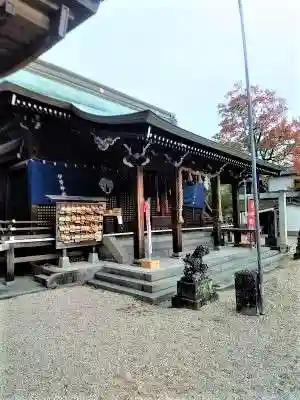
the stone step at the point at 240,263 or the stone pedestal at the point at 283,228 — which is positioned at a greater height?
the stone pedestal at the point at 283,228

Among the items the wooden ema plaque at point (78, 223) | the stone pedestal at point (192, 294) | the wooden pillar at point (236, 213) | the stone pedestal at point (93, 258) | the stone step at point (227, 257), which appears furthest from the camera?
the wooden pillar at point (236, 213)

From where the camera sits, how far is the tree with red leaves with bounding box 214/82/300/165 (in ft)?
70.6

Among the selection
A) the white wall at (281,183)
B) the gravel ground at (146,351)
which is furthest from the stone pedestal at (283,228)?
the white wall at (281,183)

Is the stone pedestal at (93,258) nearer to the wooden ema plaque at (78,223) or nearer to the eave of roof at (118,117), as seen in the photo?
the wooden ema plaque at (78,223)

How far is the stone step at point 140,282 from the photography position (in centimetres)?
632

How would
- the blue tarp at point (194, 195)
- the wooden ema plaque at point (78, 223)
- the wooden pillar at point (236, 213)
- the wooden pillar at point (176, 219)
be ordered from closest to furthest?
the wooden ema plaque at point (78, 223) < the wooden pillar at point (176, 219) < the wooden pillar at point (236, 213) < the blue tarp at point (194, 195)

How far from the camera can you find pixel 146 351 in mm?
3686

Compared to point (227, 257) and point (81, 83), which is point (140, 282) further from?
point (81, 83)

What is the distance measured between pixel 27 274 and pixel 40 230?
110cm

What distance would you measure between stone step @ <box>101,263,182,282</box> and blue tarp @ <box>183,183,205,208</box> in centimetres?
532

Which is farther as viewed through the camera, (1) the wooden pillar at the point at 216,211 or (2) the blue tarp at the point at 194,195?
(2) the blue tarp at the point at 194,195

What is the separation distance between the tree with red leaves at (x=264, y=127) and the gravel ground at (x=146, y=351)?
704 inches

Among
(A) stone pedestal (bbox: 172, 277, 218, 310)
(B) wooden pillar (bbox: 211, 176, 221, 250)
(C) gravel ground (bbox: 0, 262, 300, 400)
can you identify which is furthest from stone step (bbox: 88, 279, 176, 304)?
(B) wooden pillar (bbox: 211, 176, 221, 250)

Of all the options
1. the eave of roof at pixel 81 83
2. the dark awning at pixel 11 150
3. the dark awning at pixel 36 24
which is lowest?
the dark awning at pixel 36 24
